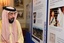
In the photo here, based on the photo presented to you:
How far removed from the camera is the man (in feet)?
12.4

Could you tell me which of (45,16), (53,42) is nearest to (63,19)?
(53,42)

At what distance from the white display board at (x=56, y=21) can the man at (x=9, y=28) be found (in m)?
1.52

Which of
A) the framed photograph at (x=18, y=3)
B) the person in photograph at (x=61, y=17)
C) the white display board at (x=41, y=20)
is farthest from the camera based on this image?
the framed photograph at (x=18, y=3)

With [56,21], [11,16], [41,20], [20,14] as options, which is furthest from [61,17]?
[20,14]

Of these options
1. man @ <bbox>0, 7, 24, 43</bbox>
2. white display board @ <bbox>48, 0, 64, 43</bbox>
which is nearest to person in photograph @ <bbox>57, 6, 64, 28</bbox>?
white display board @ <bbox>48, 0, 64, 43</bbox>

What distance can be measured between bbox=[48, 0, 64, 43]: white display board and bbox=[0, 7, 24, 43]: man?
1522 millimetres

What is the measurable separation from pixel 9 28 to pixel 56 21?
1894mm

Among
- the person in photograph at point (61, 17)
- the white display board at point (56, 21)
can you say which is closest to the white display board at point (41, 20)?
the white display board at point (56, 21)

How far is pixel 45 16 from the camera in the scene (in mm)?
2816

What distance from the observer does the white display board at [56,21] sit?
2.07 m

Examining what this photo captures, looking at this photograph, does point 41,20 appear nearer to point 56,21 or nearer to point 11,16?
point 56,21

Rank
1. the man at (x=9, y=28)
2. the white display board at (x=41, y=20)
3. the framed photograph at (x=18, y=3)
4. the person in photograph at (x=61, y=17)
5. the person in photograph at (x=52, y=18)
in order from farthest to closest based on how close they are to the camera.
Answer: the framed photograph at (x=18, y=3)
the man at (x=9, y=28)
the white display board at (x=41, y=20)
the person in photograph at (x=52, y=18)
the person in photograph at (x=61, y=17)

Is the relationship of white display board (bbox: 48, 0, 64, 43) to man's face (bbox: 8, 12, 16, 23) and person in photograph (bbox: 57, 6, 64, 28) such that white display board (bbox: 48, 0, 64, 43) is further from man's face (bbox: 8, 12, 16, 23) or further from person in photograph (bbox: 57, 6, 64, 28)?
man's face (bbox: 8, 12, 16, 23)

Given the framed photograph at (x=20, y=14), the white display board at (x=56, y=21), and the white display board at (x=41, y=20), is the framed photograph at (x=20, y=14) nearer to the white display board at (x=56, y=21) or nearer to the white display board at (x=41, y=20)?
the white display board at (x=41, y=20)
